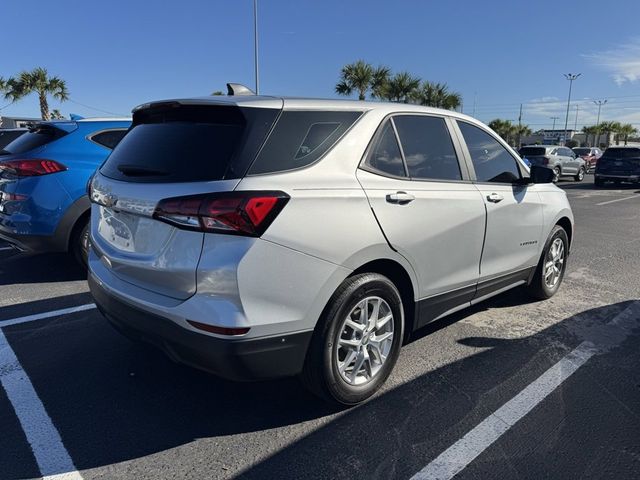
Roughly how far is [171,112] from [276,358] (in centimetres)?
156

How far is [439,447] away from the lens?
2.60 m

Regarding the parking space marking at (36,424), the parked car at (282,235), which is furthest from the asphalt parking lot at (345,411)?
the parked car at (282,235)

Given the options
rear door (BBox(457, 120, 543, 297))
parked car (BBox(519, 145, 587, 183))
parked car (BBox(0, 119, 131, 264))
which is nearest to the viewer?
rear door (BBox(457, 120, 543, 297))

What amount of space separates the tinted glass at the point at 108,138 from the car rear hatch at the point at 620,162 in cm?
2000

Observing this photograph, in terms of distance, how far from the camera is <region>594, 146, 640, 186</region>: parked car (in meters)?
19.5

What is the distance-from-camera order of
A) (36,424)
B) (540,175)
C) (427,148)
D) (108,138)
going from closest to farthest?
(36,424) < (427,148) < (540,175) < (108,138)

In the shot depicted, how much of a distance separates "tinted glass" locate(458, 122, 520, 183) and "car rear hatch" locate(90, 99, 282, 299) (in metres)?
1.86

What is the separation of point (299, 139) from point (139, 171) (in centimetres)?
92

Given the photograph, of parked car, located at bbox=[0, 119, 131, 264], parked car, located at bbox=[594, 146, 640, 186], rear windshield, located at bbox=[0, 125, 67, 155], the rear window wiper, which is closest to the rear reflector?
the rear window wiper

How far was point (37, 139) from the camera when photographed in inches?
209

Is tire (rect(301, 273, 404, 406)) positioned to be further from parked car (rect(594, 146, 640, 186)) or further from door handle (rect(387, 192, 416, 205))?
parked car (rect(594, 146, 640, 186))

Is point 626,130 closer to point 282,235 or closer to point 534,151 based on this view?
point 534,151

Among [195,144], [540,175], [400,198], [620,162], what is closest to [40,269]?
[195,144]

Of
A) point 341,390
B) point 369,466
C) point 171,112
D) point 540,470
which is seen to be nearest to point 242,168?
point 171,112
